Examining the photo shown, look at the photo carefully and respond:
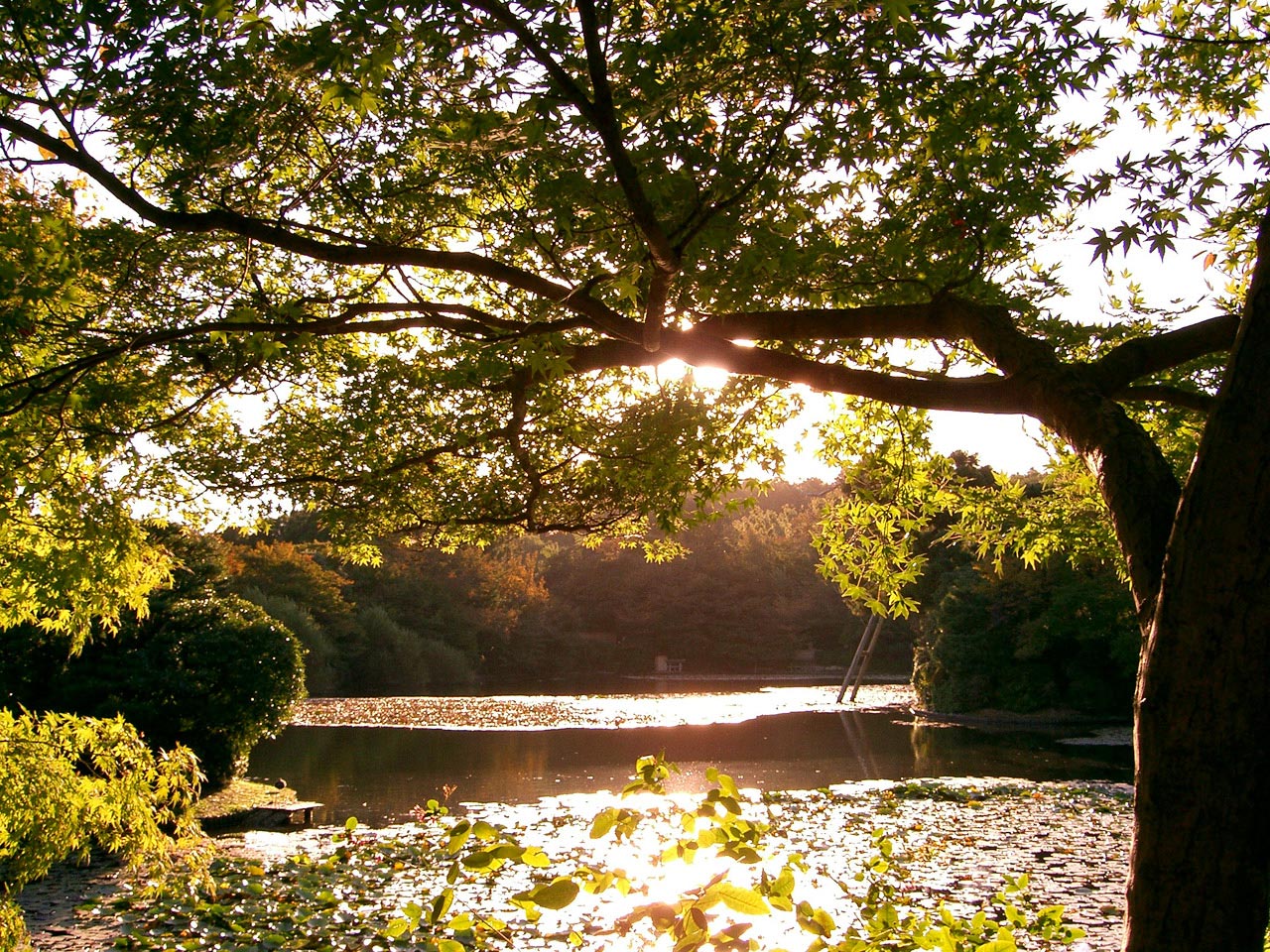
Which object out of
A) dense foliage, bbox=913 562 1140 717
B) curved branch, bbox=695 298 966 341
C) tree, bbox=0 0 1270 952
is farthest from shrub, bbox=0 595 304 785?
dense foliage, bbox=913 562 1140 717

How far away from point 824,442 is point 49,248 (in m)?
5.48

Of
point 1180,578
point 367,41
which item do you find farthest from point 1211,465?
point 367,41

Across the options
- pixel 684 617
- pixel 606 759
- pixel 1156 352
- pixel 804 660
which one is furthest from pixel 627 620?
pixel 1156 352

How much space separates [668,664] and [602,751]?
114ft

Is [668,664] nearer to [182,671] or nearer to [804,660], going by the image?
[804,660]

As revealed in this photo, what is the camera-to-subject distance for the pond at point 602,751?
49.2ft

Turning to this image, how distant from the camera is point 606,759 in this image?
1784 cm

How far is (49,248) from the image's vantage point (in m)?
4.21

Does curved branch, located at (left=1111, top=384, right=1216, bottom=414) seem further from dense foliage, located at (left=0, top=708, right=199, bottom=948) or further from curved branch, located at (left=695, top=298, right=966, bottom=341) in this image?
dense foliage, located at (left=0, top=708, right=199, bottom=948)

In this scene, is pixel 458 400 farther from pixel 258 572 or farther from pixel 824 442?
pixel 258 572

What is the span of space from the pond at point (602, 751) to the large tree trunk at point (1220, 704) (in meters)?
10.6

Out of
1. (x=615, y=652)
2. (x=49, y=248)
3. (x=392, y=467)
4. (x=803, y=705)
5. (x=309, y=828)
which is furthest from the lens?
(x=615, y=652)

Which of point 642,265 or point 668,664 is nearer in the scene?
point 642,265

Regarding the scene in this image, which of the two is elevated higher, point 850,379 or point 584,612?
point 850,379
